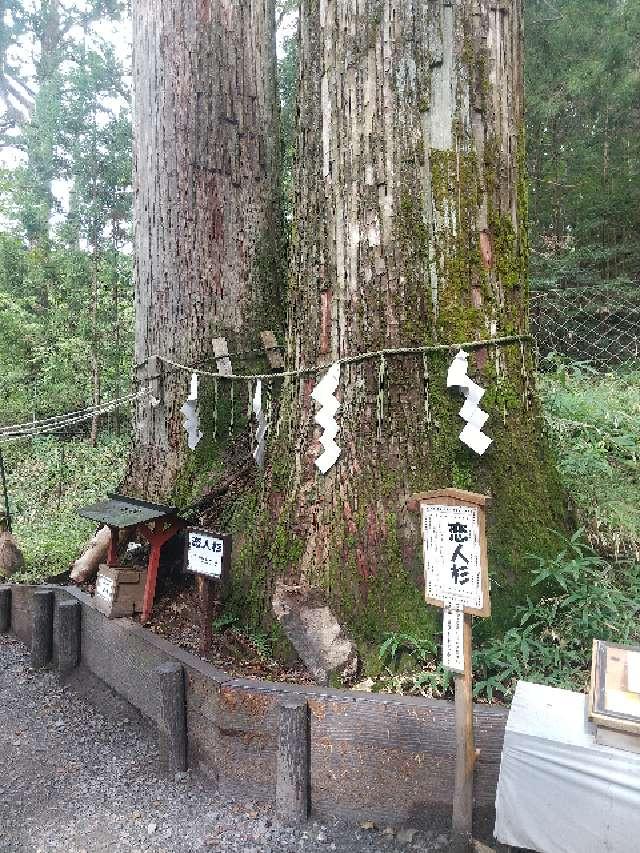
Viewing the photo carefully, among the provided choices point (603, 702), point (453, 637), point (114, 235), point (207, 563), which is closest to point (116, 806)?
point (207, 563)

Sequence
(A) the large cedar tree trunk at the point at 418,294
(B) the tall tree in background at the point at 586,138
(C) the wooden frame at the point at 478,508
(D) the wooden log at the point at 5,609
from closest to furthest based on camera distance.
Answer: (C) the wooden frame at the point at 478,508
(A) the large cedar tree trunk at the point at 418,294
(D) the wooden log at the point at 5,609
(B) the tall tree in background at the point at 586,138

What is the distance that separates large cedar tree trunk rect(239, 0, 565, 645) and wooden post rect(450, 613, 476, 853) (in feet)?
2.02

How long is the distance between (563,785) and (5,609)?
4.42 metres

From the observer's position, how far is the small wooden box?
3533mm

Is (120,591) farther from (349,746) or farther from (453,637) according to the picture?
(453,637)

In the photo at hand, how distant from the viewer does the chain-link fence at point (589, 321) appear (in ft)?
25.6

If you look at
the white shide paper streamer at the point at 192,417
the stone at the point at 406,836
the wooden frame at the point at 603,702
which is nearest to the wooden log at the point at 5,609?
the white shide paper streamer at the point at 192,417

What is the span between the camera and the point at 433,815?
7.37 ft

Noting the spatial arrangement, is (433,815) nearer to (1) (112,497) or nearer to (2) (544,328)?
(1) (112,497)

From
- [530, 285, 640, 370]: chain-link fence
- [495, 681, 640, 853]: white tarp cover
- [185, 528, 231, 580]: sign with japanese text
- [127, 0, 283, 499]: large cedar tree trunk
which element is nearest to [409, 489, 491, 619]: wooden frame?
[495, 681, 640, 853]: white tarp cover

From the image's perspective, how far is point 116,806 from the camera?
8.61ft

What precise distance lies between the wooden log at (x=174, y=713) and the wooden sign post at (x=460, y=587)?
4.38ft

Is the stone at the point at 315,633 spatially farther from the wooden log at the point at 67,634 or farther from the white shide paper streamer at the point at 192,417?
the wooden log at the point at 67,634

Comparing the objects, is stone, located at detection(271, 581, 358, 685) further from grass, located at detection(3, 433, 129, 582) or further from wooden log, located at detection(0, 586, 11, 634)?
wooden log, located at detection(0, 586, 11, 634)
